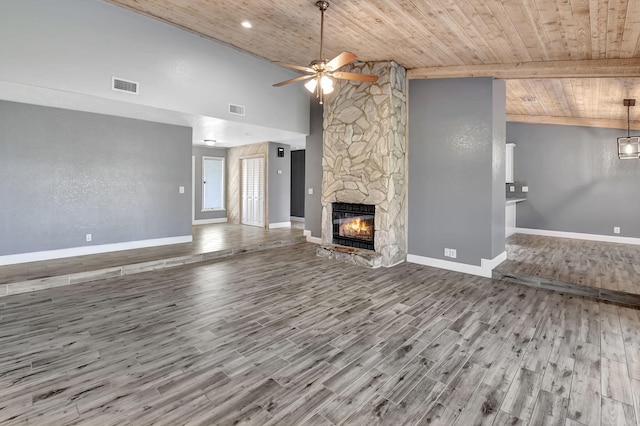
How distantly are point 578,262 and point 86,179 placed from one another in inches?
344

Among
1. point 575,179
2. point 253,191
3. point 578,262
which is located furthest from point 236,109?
point 575,179

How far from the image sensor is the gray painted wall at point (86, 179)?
4879 mm

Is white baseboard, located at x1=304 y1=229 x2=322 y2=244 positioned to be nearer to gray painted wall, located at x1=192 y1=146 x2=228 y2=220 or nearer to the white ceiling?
the white ceiling

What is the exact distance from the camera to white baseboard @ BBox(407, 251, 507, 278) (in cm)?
501

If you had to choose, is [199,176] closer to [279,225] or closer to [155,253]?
[279,225]

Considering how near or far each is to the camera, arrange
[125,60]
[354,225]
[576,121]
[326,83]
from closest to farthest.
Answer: [326,83], [125,60], [354,225], [576,121]

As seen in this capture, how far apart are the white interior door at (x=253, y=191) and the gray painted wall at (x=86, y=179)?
2.63 m

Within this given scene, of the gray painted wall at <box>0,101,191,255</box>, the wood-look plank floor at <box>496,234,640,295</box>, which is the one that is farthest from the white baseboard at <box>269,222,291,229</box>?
the wood-look plank floor at <box>496,234,640,295</box>

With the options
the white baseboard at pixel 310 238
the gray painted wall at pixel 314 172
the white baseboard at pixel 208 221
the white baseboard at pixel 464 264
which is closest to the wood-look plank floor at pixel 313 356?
the white baseboard at pixel 464 264

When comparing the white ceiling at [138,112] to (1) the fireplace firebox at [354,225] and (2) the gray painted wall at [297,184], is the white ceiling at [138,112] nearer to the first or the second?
(1) the fireplace firebox at [354,225]

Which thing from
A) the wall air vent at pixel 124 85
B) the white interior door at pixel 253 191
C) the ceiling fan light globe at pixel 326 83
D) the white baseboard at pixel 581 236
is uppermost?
the wall air vent at pixel 124 85

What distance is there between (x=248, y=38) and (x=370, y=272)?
13.9ft

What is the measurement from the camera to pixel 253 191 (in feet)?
31.6

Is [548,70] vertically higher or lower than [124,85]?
higher
